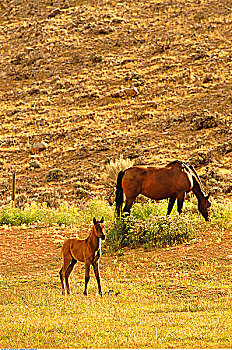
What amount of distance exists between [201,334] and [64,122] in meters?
35.9

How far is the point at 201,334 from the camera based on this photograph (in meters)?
6.74

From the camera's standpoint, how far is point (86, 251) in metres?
9.13

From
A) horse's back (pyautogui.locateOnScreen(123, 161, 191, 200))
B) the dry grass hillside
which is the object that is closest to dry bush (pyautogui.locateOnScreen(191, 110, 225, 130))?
the dry grass hillside

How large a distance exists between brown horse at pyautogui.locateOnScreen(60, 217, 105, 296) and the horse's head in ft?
20.5

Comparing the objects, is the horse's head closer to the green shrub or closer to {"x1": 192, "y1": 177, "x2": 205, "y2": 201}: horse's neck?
{"x1": 192, "y1": 177, "x2": 205, "y2": 201}: horse's neck

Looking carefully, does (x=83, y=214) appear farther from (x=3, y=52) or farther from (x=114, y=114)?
(x=3, y=52)

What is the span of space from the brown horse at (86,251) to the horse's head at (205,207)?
6259 mm

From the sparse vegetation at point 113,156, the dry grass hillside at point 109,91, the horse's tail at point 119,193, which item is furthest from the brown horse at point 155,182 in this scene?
the dry grass hillside at point 109,91

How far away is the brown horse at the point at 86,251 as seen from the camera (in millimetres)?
8918

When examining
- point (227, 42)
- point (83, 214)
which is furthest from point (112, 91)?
point (83, 214)

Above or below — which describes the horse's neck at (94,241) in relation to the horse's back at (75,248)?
above

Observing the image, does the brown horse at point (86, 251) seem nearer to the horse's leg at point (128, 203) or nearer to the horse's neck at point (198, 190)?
the horse's leg at point (128, 203)

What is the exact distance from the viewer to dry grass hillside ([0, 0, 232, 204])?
3450 cm

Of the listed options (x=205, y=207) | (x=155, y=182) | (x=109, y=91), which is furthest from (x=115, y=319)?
(x=109, y=91)
